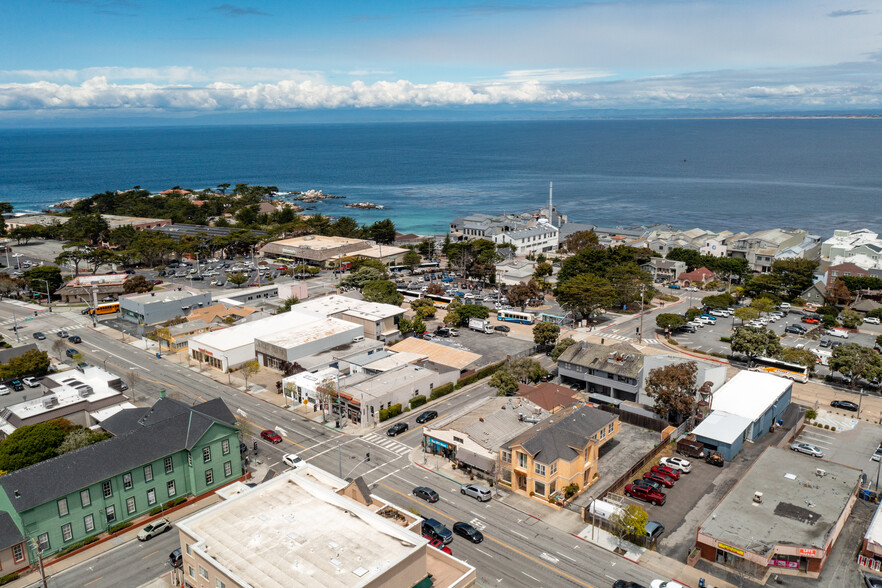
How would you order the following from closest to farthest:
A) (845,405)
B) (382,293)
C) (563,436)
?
(563,436) < (845,405) < (382,293)

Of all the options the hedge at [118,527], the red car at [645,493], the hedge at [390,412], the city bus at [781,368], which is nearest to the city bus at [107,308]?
the hedge at [390,412]

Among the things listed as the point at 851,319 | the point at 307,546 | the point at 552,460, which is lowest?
the point at 851,319

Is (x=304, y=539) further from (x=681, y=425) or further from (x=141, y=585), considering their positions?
(x=681, y=425)

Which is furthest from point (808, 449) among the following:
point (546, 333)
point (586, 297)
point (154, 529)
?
point (154, 529)

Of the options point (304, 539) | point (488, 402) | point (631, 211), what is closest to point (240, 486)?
point (304, 539)

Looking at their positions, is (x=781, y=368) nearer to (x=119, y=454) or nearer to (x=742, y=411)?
(x=742, y=411)

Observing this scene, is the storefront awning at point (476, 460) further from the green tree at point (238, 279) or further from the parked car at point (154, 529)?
the green tree at point (238, 279)
